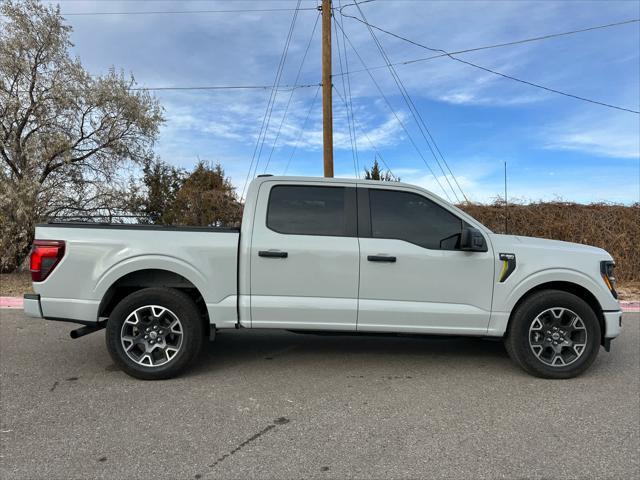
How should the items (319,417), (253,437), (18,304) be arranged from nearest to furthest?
(253,437) < (319,417) < (18,304)

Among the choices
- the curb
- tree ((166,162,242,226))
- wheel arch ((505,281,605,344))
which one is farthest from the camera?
tree ((166,162,242,226))

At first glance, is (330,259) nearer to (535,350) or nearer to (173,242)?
(173,242)

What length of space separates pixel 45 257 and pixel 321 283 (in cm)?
257

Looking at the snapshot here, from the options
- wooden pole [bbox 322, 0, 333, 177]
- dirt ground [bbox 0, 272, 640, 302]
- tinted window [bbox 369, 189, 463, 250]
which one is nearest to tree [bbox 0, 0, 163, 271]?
dirt ground [bbox 0, 272, 640, 302]

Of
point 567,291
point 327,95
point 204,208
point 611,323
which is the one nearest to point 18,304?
point 204,208

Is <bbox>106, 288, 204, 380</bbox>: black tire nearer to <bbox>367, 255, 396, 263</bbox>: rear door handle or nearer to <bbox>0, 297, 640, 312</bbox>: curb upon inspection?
<bbox>367, 255, 396, 263</bbox>: rear door handle

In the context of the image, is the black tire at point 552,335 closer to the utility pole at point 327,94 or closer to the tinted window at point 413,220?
the tinted window at point 413,220

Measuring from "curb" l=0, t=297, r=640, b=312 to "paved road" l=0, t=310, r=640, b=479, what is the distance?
343 centimetres

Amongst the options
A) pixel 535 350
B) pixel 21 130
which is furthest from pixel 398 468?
pixel 21 130

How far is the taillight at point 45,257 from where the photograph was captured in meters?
4.28

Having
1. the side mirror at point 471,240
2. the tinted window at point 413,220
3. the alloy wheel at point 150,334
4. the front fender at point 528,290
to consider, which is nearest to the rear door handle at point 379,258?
the tinted window at point 413,220

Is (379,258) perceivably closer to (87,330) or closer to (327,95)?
(87,330)

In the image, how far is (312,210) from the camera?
4520mm

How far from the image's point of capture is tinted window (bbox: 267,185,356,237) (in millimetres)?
4445
